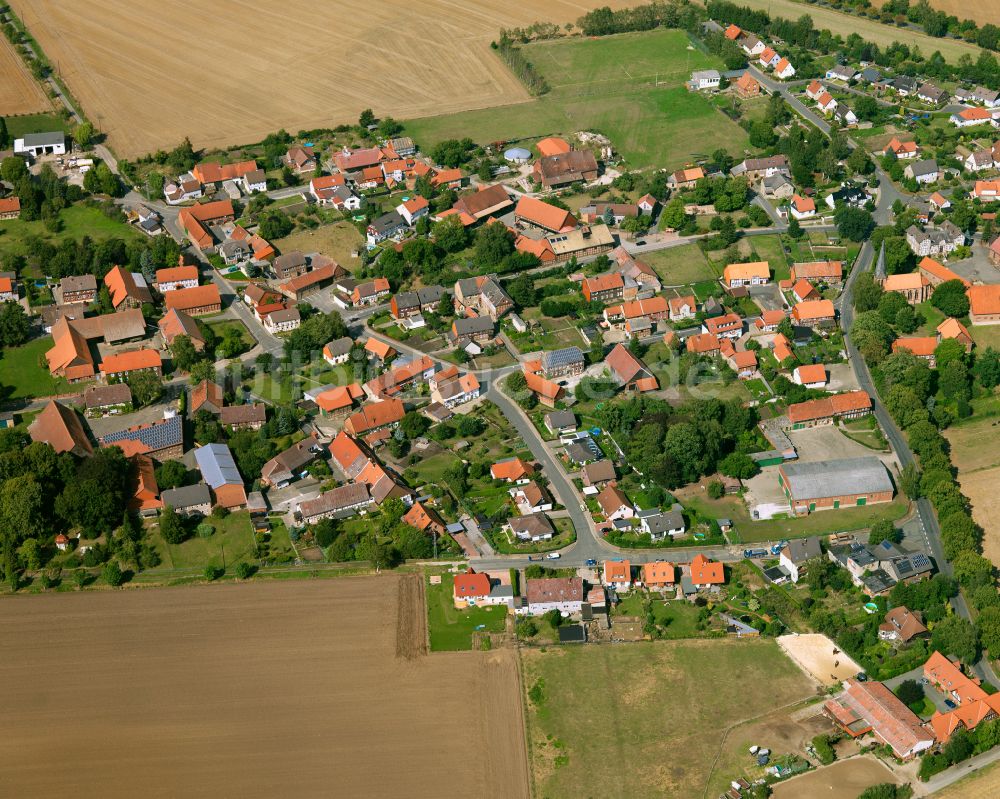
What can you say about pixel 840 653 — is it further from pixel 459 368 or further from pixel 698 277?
pixel 698 277

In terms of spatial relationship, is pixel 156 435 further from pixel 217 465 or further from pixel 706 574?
pixel 706 574

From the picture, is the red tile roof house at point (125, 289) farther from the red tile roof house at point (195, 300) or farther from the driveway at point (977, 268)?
the driveway at point (977, 268)

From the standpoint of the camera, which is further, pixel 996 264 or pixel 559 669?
pixel 996 264

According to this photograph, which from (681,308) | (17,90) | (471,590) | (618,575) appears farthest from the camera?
(17,90)

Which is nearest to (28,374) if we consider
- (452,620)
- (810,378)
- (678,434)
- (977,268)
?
(452,620)

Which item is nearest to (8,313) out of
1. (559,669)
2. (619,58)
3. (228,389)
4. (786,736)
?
(228,389)

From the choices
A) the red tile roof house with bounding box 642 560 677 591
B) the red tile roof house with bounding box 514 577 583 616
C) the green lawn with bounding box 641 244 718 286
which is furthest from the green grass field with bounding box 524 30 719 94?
the red tile roof house with bounding box 514 577 583 616

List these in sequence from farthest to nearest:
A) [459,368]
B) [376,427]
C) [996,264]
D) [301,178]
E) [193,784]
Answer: [301,178] → [996,264] → [459,368] → [376,427] → [193,784]
